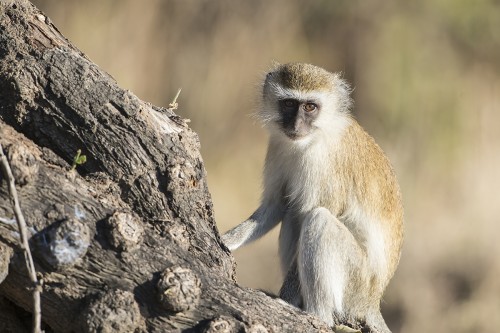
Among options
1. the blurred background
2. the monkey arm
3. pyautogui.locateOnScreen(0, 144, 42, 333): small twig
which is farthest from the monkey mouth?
the blurred background

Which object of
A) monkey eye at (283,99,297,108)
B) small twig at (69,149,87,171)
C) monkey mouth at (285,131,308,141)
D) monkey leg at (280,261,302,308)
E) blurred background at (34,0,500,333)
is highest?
blurred background at (34,0,500,333)

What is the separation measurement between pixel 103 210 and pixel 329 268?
2.46 meters

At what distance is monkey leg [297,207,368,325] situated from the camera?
6887mm

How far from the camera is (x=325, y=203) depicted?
24.6 feet

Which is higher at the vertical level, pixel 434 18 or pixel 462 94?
pixel 434 18

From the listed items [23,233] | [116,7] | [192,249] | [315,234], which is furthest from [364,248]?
[116,7]

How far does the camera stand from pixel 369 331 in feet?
23.2

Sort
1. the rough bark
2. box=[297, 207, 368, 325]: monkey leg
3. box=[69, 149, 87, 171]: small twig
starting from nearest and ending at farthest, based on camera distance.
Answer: the rough bark
box=[69, 149, 87, 171]: small twig
box=[297, 207, 368, 325]: monkey leg

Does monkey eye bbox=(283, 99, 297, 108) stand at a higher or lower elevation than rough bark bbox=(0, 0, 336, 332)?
higher

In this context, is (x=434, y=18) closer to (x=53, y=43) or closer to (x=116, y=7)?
(x=116, y=7)

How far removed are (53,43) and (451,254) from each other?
978cm

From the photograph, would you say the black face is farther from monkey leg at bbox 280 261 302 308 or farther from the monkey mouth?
monkey leg at bbox 280 261 302 308

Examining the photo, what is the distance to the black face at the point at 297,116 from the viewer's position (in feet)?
25.4

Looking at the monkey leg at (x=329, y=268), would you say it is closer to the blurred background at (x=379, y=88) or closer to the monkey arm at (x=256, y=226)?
the monkey arm at (x=256, y=226)
